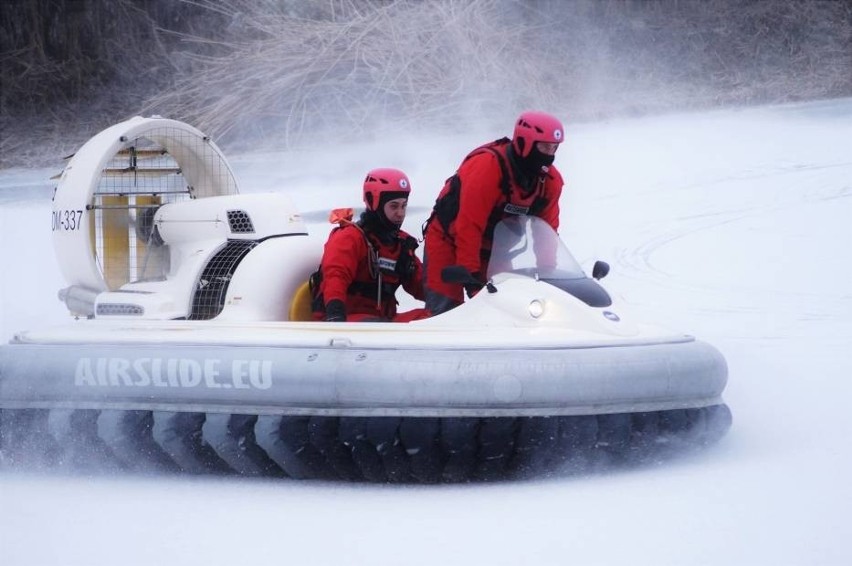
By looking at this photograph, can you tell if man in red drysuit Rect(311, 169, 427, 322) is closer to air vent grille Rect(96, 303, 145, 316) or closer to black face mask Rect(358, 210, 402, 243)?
black face mask Rect(358, 210, 402, 243)

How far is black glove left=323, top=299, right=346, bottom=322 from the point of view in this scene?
4023 mm

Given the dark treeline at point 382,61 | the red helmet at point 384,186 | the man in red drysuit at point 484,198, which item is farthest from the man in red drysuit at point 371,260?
the dark treeline at point 382,61

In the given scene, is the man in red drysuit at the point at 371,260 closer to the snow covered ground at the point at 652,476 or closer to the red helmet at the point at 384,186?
the red helmet at the point at 384,186

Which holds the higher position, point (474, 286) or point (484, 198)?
point (484, 198)

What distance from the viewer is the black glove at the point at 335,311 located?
4023mm

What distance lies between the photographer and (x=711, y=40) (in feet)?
42.3

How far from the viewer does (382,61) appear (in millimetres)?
11273

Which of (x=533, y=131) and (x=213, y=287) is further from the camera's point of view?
(x=213, y=287)

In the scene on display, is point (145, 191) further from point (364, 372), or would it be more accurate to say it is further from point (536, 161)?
point (364, 372)

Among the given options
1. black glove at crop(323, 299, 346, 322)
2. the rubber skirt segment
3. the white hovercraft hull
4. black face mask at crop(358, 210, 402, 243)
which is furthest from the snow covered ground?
black face mask at crop(358, 210, 402, 243)

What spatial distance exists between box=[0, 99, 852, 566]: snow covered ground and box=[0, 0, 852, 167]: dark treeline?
7.28ft

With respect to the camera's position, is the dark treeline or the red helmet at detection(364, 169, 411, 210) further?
the dark treeline

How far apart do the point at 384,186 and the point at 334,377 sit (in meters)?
0.92

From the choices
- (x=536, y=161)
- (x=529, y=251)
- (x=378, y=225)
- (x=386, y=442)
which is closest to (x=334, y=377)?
(x=386, y=442)
